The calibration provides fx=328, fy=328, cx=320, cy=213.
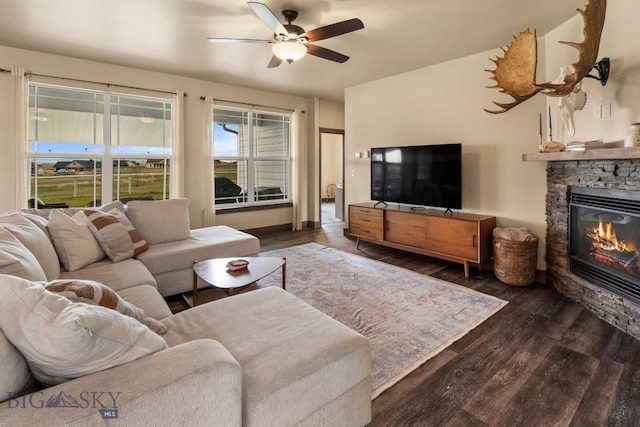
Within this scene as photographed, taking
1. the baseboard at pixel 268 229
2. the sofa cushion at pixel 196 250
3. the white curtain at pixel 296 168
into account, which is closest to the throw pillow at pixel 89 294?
the sofa cushion at pixel 196 250

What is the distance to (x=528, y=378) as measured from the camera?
193 cm

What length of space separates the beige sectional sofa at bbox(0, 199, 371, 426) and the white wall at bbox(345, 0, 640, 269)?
9.51ft

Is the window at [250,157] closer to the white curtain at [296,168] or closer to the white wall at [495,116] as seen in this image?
the white curtain at [296,168]

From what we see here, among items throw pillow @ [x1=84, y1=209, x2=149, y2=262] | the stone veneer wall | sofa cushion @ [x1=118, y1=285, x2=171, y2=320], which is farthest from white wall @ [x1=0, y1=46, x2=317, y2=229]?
the stone veneer wall

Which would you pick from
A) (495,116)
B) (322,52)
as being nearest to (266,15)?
(322,52)

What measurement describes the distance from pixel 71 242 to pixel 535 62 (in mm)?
3929

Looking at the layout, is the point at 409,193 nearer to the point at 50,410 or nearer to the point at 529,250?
the point at 529,250

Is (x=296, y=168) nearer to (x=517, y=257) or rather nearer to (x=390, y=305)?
(x=390, y=305)

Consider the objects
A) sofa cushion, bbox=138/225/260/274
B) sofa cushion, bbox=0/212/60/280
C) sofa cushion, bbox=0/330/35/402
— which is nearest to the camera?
sofa cushion, bbox=0/330/35/402

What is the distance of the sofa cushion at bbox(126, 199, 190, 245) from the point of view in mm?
3340

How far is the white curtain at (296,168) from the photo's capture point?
636 cm

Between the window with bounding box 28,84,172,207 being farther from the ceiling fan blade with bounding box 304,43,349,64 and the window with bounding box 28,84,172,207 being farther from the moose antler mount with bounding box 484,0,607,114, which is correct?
the moose antler mount with bounding box 484,0,607,114

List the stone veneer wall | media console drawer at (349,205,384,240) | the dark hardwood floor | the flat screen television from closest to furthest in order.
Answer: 1. the dark hardwood floor
2. the stone veneer wall
3. the flat screen television
4. media console drawer at (349,205,384,240)

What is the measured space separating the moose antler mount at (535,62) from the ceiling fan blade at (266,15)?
1957 millimetres
